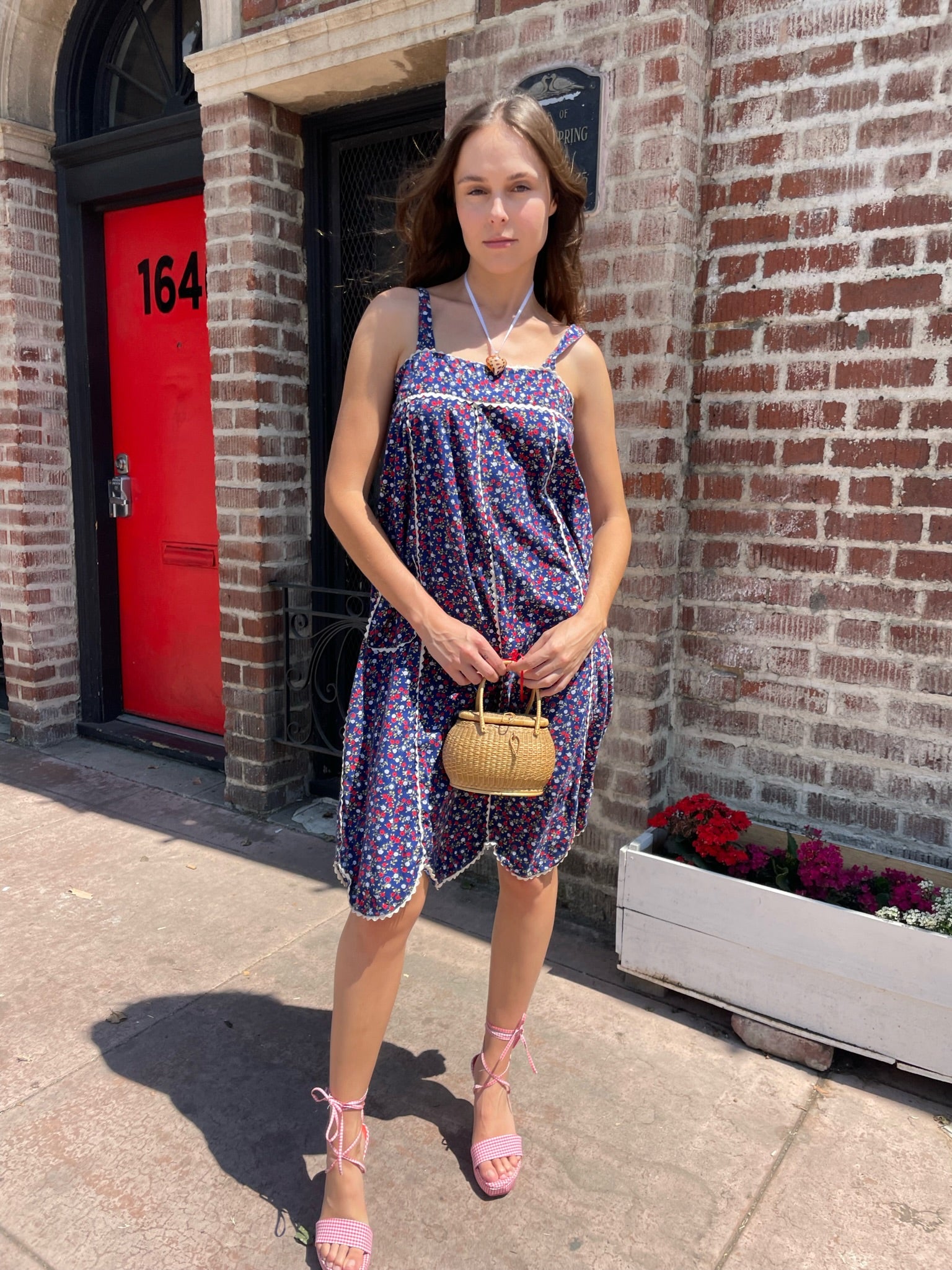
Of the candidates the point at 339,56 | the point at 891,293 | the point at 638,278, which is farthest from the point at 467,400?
the point at 339,56

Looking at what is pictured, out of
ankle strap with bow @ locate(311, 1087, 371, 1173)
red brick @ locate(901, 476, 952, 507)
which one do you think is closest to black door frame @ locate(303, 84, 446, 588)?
red brick @ locate(901, 476, 952, 507)

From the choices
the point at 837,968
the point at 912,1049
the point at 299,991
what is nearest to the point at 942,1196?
the point at 912,1049

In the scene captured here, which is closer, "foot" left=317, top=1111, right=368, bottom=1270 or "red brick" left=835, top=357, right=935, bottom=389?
"foot" left=317, top=1111, right=368, bottom=1270

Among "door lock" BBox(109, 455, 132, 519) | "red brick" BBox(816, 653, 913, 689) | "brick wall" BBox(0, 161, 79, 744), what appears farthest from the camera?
"door lock" BBox(109, 455, 132, 519)

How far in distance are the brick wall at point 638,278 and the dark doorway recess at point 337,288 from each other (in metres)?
0.62

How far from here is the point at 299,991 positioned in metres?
2.73

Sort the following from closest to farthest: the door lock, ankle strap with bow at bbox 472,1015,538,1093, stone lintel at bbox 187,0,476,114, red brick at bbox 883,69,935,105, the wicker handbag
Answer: the wicker handbag
ankle strap with bow at bbox 472,1015,538,1093
red brick at bbox 883,69,935,105
stone lintel at bbox 187,0,476,114
the door lock

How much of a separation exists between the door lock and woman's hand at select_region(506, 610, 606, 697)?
341 cm

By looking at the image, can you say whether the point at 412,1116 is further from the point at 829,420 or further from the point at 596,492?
the point at 829,420

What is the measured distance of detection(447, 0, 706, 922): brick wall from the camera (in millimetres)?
2695

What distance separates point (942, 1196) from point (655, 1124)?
2.01ft

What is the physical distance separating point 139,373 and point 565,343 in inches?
125

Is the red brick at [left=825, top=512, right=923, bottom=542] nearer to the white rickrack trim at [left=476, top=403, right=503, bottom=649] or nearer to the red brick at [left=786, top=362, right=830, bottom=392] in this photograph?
the red brick at [left=786, top=362, right=830, bottom=392]

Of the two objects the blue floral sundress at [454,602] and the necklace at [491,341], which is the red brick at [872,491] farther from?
the necklace at [491,341]
